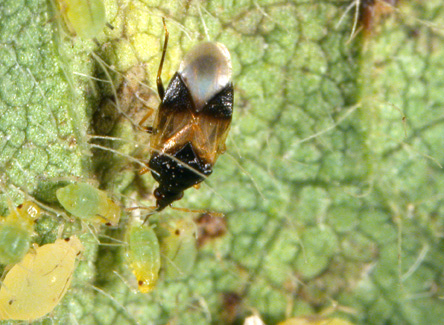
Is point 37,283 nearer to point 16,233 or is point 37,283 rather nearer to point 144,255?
point 16,233

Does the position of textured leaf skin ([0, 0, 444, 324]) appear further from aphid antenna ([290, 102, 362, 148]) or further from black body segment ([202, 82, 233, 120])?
black body segment ([202, 82, 233, 120])

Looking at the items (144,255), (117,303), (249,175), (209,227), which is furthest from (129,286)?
(249,175)

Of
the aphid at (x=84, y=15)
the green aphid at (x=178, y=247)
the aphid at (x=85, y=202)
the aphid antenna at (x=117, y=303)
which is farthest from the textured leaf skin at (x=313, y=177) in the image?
the aphid at (x=84, y=15)

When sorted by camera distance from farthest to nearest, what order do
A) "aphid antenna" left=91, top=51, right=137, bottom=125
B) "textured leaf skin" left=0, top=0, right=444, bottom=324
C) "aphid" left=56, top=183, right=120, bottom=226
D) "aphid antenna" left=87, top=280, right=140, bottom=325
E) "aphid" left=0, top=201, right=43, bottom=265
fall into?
"textured leaf skin" left=0, top=0, right=444, bottom=324 < "aphid antenna" left=87, top=280, right=140, bottom=325 < "aphid antenna" left=91, top=51, right=137, bottom=125 < "aphid" left=56, top=183, right=120, bottom=226 < "aphid" left=0, top=201, right=43, bottom=265

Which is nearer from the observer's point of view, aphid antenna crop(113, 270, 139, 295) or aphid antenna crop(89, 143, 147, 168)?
aphid antenna crop(89, 143, 147, 168)

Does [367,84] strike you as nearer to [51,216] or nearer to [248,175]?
[248,175]

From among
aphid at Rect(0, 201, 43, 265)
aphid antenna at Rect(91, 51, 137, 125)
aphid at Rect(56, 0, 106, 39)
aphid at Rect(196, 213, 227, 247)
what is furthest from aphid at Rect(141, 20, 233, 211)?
aphid at Rect(0, 201, 43, 265)
